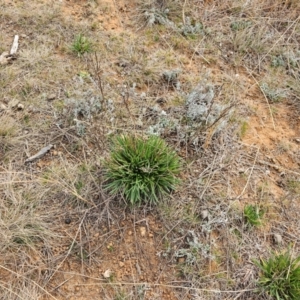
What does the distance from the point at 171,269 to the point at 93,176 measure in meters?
0.78

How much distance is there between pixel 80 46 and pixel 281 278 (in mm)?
2342

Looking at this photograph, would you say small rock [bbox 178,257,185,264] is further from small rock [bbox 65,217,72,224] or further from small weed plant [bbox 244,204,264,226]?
small rock [bbox 65,217,72,224]

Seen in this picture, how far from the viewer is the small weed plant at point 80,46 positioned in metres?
3.36

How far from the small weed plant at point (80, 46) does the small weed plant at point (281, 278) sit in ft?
7.20

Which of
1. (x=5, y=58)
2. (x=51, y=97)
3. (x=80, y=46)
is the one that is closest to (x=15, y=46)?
(x=5, y=58)

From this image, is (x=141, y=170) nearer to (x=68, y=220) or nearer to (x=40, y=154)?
(x=68, y=220)

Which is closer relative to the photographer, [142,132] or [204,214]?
[204,214]

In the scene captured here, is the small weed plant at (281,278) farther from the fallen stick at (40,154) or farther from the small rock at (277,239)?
the fallen stick at (40,154)

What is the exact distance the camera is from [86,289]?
2.30m

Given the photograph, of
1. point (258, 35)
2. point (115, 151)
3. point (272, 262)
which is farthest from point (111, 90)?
point (272, 262)

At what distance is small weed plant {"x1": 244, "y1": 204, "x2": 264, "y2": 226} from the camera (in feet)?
8.29

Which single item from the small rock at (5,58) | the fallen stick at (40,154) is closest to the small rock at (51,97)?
the fallen stick at (40,154)

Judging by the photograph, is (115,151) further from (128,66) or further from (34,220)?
(128,66)

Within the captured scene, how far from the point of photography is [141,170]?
2492 millimetres
